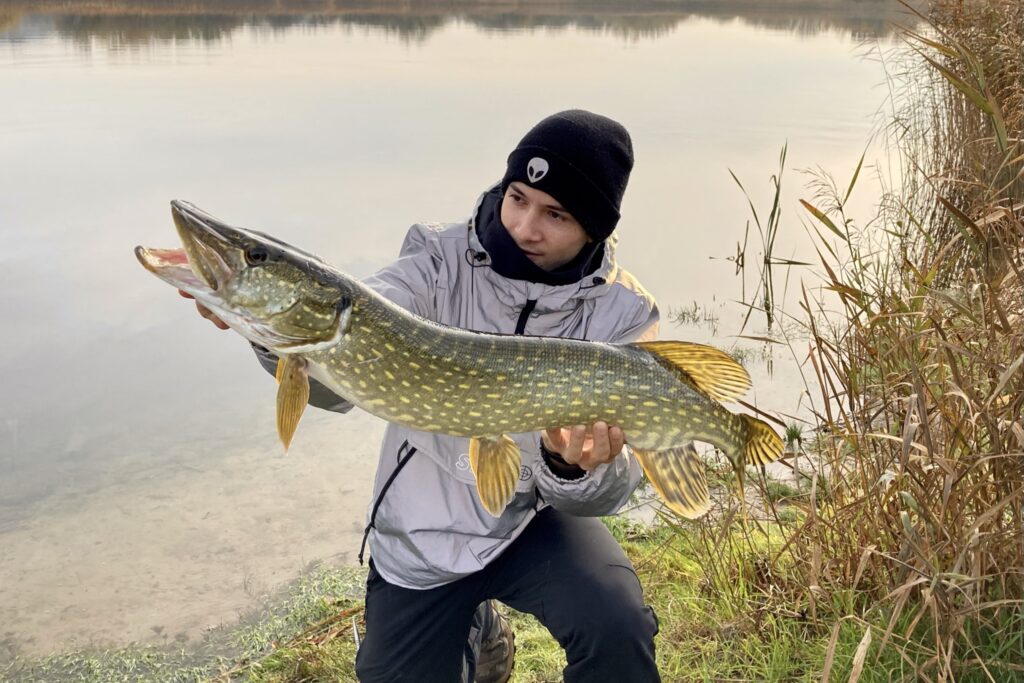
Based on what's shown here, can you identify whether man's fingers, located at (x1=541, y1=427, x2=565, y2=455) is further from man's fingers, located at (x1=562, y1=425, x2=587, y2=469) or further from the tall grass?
the tall grass

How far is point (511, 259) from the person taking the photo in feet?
6.03

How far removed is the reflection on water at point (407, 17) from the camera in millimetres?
13891

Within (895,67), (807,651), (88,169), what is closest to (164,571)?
(807,651)

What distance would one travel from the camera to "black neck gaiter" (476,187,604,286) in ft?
6.05

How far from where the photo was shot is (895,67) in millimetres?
6535

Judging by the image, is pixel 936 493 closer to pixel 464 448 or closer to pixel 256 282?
pixel 464 448

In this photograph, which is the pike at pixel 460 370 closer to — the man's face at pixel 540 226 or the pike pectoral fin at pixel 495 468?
the pike pectoral fin at pixel 495 468

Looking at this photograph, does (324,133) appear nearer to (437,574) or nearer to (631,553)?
(631,553)

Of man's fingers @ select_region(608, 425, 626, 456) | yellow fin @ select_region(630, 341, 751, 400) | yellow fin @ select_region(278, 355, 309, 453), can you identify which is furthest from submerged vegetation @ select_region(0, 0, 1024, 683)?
yellow fin @ select_region(278, 355, 309, 453)

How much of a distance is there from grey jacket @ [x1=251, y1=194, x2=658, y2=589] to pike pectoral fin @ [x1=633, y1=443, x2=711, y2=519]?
7cm

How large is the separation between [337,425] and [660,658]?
166 centimetres

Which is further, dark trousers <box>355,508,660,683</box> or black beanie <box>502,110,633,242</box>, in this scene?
black beanie <box>502,110,633,242</box>

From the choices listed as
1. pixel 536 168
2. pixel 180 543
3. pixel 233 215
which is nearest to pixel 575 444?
pixel 536 168

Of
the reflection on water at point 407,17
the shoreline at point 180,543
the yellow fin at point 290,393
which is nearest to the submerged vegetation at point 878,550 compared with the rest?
the shoreline at point 180,543
